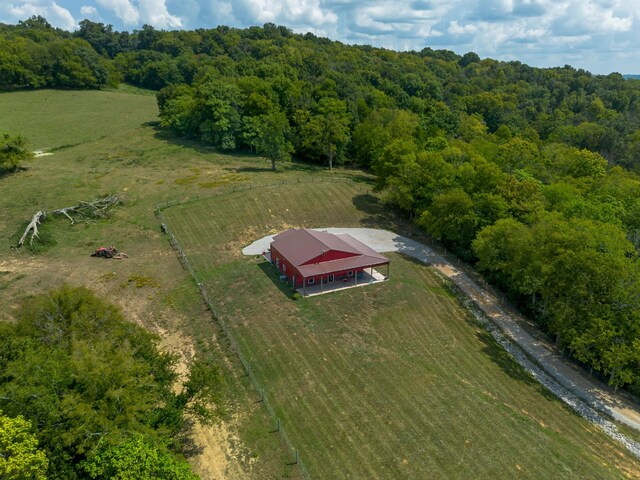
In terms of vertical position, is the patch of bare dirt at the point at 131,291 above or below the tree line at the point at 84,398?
below

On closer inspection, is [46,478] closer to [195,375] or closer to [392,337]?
[195,375]

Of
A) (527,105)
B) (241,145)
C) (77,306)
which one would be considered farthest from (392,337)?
(527,105)

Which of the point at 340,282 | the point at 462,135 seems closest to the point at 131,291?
the point at 340,282

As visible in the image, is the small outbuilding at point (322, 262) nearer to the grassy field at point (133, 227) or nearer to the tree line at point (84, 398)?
the grassy field at point (133, 227)

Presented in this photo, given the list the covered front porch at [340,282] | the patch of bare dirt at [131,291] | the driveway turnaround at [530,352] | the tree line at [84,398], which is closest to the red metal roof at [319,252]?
the covered front porch at [340,282]

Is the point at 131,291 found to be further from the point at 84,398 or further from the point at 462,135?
the point at 462,135

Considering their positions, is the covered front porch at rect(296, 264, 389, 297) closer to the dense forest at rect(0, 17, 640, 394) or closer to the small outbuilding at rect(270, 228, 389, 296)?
the small outbuilding at rect(270, 228, 389, 296)

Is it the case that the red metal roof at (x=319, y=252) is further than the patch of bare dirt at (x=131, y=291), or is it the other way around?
the red metal roof at (x=319, y=252)

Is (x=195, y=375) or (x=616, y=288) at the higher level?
(x=616, y=288)
